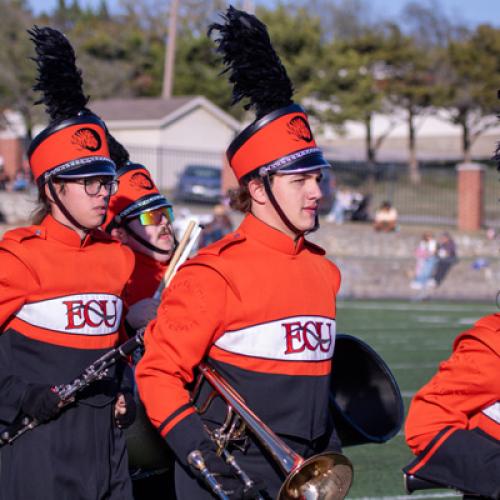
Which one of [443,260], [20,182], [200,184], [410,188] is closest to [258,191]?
[443,260]

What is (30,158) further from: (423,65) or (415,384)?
(423,65)

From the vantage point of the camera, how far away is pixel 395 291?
68.2 feet

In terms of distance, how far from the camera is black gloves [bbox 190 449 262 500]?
292 cm

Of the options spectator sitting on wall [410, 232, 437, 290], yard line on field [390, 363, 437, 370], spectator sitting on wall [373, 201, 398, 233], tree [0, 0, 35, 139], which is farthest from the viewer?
tree [0, 0, 35, 139]

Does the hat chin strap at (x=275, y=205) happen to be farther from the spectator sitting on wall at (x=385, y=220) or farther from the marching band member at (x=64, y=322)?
the spectator sitting on wall at (x=385, y=220)

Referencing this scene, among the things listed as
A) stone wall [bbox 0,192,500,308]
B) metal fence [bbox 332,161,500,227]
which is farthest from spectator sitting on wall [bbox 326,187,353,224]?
stone wall [bbox 0,192,500,308]

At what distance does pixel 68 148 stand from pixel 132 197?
100 centimetres

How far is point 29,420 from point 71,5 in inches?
2656

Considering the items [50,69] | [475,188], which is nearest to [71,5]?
[475,188]

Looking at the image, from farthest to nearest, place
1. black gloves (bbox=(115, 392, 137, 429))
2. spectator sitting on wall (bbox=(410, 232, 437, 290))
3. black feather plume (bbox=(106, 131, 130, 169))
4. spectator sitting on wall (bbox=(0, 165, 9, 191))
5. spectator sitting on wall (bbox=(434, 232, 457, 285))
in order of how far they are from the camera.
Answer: spectator sitting on wall (bbox=(0, 165, 9, 191)), spectator sitting on wall (bbox=(434, 232, 457, 285)), spectator sitting on wall (bbox=(410, 232, 437, 290)), black feather plume (bbox=(106, 131, 130, 169)), black gloves (bbox=(115, 392, 137, 429))

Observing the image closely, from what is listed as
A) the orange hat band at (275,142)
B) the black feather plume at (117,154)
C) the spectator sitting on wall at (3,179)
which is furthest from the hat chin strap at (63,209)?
the spectator sitting on wall at (3,179)

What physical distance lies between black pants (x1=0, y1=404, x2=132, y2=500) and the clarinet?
0.10 ft

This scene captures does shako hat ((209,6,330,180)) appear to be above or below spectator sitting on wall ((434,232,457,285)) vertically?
above

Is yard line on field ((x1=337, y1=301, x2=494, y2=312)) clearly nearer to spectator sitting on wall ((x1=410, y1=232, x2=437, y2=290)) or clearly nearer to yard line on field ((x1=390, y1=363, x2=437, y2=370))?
spectator sitting on wall ((x1=410, y1=232, x2=437, y2=290))
